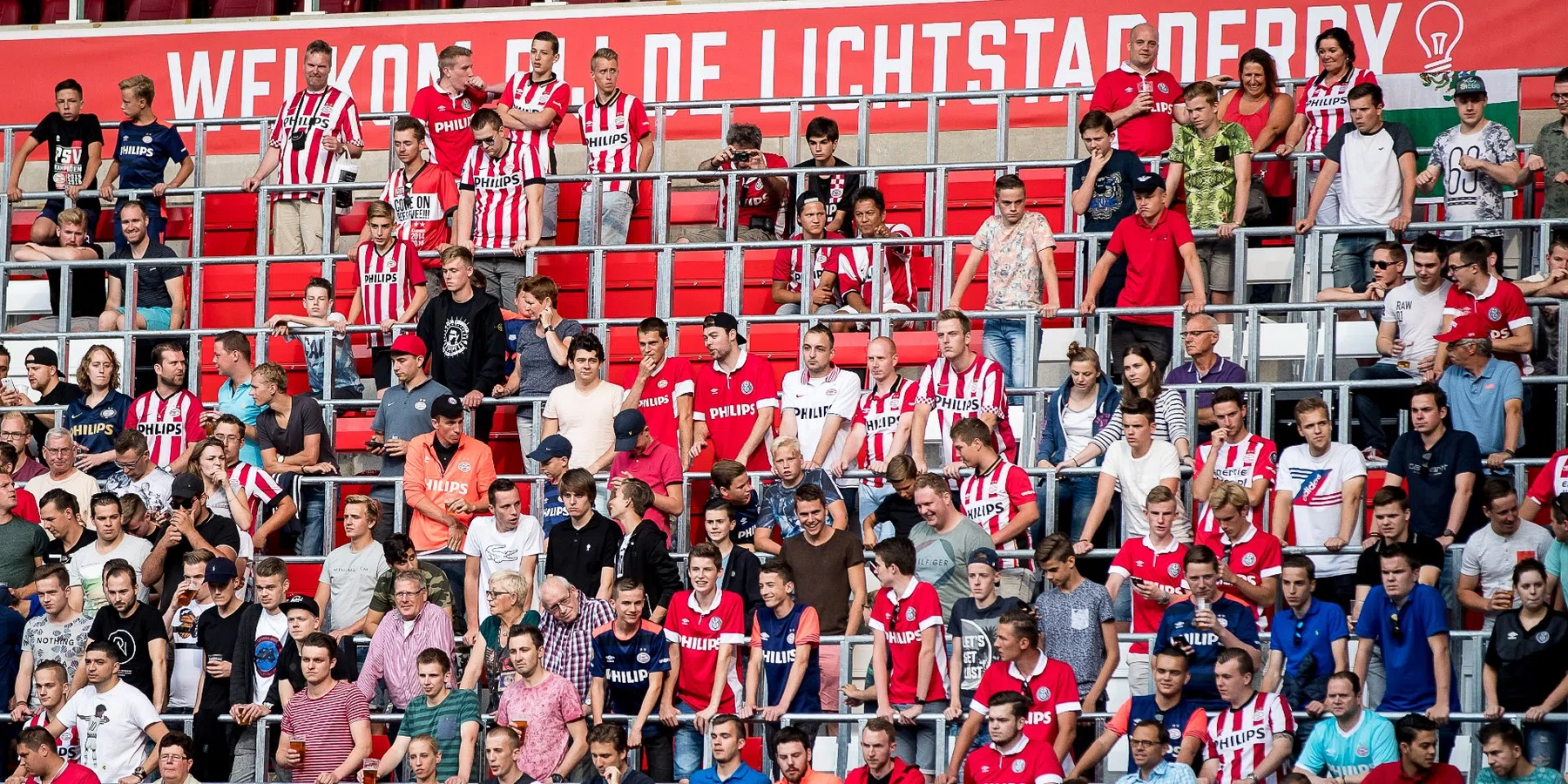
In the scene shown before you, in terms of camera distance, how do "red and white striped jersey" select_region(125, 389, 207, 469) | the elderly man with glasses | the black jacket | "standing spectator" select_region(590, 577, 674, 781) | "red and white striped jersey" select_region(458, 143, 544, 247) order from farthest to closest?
"red and white striped jersey" select_region(458, 143, 544, 247)
"red and white striped jersey" select_region(125, 389, 207, 469)
the black jacket
the elderly man with glasses
"standing spectator" select_region(590, 577, 674, 781)

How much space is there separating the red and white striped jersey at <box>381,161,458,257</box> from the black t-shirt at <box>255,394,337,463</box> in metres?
1.84

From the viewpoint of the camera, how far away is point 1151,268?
13188mm

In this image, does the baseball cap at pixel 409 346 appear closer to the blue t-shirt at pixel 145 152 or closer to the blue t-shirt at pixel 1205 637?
the blue t-shirt at pixel 145 152

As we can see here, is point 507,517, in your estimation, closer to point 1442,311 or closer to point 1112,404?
→ point 1112,404

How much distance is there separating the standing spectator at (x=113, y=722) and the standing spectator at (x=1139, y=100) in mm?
7257

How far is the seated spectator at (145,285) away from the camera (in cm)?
1514

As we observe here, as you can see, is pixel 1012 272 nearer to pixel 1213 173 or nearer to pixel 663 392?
pixel 1213 173

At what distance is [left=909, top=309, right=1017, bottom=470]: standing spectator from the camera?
12.3 meters

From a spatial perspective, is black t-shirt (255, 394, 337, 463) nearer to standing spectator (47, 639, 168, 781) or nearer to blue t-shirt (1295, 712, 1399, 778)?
standing spectator (47, 639, 168, 781)

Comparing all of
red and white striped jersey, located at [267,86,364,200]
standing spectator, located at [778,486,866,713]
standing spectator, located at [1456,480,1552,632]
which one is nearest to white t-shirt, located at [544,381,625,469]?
standing spectator, located at [778,486,866,713]

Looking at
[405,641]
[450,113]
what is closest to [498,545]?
[405,641]

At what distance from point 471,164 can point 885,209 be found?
3.08 m

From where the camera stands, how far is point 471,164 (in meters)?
14.9

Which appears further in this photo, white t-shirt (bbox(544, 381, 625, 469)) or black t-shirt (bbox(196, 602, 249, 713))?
white t-shirt (bbox(544, 381, 625, 469))
